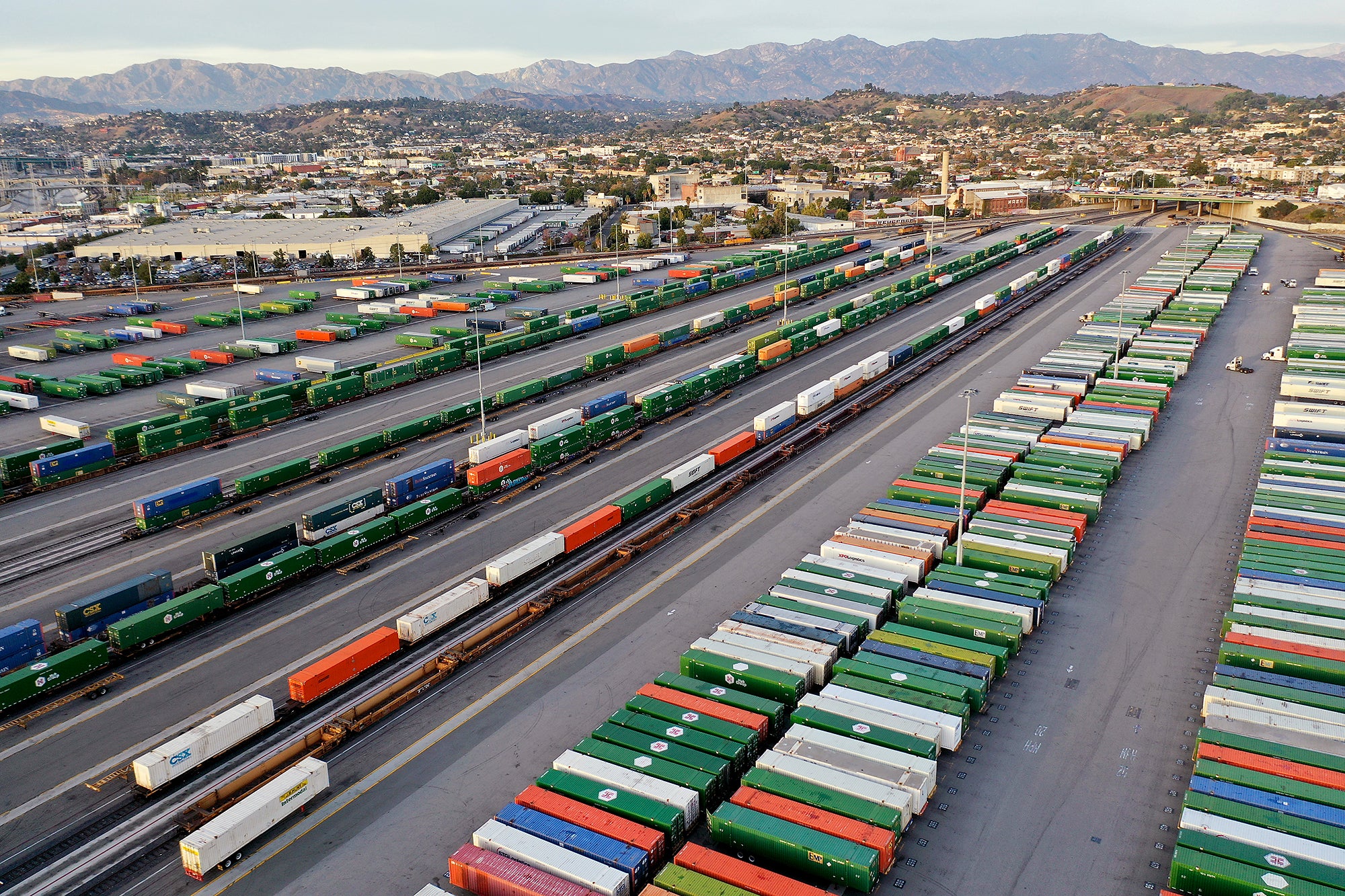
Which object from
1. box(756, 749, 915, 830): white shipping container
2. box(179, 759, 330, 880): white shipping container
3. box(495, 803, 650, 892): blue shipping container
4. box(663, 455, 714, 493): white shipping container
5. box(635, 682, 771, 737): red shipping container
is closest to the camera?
box(495, 803, 650, 892): blue shipping container

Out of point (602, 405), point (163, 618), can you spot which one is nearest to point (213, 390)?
point (602, 405)

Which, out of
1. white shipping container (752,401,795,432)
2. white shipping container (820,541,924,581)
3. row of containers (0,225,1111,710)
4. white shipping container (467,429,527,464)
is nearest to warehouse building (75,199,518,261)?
row of containers (0,225,1111,710)

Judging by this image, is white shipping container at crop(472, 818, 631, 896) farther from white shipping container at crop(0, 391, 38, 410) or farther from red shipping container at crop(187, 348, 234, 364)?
red shipping container at crop(187, 348, 234, 364)

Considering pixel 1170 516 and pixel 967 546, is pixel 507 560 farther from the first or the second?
pixel 1170 516

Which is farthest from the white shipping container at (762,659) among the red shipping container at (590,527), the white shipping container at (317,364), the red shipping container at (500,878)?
the white shipping container at (317,364)

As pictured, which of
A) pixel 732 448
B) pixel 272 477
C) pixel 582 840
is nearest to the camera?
pixel 582 840

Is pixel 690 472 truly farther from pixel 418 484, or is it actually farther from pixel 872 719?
pixel 872 719
